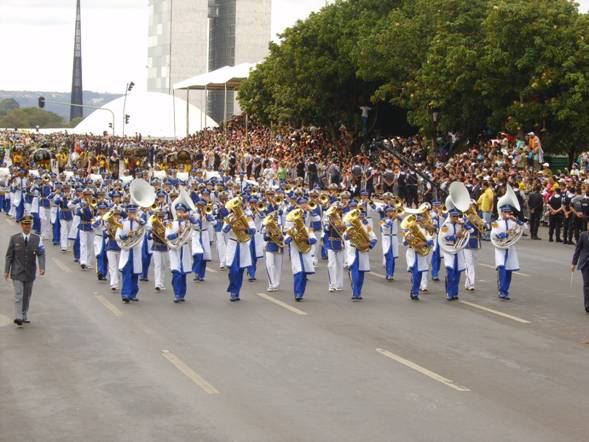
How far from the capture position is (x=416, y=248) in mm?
22328

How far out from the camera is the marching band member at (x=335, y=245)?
74.5 feet

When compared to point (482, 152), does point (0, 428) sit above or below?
below

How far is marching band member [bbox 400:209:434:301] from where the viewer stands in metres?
22.2

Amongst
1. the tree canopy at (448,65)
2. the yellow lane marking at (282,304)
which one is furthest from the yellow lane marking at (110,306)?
the tree canopy at (448,65)

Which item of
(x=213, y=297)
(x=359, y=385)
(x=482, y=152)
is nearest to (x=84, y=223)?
(x=213, y=297)

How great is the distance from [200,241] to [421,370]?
29.5ft

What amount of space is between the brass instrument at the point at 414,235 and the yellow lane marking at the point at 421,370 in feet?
18.7

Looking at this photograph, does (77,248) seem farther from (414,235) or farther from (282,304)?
(414,235)

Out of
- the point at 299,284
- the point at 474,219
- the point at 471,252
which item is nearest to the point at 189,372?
the point at 299,284

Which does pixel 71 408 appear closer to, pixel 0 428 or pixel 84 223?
pixel 0 428

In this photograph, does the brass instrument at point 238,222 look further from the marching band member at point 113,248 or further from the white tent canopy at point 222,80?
the white tent canopy at point 222,80

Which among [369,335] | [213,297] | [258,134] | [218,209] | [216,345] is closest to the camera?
[216,345]

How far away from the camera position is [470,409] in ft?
43.8

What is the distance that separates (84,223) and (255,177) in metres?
28.1
